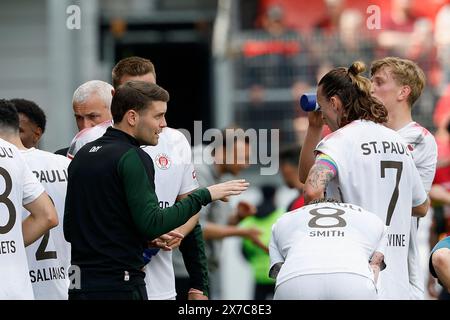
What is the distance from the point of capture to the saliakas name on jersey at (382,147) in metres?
6.64

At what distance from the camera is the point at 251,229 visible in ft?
36.9

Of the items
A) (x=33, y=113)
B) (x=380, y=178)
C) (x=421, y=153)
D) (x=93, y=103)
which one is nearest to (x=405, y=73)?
(x=421, y=153)

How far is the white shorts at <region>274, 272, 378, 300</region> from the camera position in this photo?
5.70m

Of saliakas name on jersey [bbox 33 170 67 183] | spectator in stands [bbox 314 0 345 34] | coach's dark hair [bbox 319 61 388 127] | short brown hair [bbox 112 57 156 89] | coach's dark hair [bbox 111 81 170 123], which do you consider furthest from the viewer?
spectator in stands [bbox 314 0 345 34]

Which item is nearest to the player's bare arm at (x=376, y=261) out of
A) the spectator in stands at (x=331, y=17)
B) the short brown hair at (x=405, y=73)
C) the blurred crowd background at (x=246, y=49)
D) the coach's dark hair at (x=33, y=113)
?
the short brown hair at (x=405, y=73)

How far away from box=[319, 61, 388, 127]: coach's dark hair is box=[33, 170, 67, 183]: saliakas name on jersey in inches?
69.1

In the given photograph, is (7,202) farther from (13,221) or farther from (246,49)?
(246,49)

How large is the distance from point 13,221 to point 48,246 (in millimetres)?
1019

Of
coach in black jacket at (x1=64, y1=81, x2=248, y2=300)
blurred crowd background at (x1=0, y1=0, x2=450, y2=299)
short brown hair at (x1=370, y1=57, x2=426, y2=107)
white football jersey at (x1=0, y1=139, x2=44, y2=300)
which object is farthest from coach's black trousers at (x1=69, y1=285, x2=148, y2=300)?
blurred crowd background at (x1=0, y1=0, x2=450, y2=299)

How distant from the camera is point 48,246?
727 centimetres

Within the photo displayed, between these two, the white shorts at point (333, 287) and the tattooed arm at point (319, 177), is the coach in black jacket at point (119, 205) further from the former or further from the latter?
the white shorts at point (333, 287)

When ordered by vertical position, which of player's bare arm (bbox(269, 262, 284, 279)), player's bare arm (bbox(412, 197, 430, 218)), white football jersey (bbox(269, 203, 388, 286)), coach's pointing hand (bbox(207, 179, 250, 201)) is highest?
coach's pointing hand (bbox(207, 179, 250, 201))

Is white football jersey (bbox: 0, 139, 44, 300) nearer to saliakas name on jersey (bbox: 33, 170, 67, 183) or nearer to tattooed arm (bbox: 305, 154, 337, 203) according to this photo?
saliakas name on jersey (bbox: 33, 170, 67, 183)
